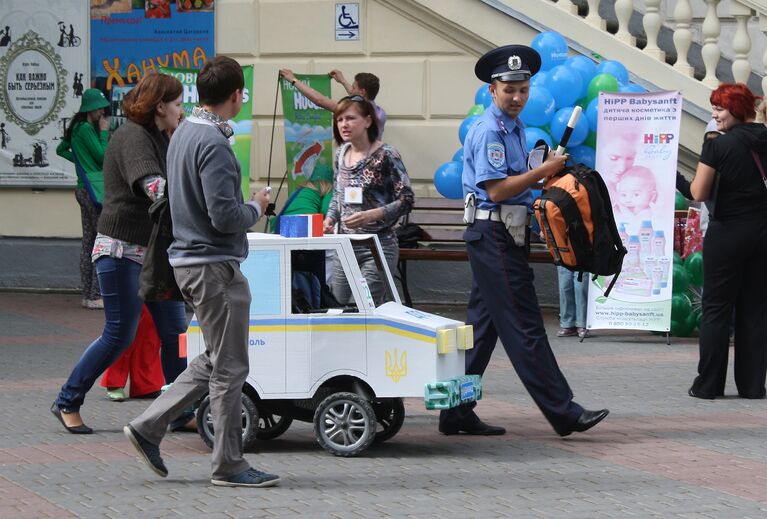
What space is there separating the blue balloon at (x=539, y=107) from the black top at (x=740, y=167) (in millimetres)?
2920

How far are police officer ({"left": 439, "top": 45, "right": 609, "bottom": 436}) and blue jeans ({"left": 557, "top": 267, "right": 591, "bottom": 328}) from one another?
450 centimetres

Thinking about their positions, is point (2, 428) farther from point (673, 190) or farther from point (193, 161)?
point (673, 190)

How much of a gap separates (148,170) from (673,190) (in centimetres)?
528

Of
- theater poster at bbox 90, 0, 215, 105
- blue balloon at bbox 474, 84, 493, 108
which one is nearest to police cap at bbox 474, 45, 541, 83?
blue balloon at bbox 474, 84, 493, 108

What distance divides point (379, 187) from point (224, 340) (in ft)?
7.34

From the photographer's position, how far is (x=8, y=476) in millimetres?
6289

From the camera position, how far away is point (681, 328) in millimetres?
11734

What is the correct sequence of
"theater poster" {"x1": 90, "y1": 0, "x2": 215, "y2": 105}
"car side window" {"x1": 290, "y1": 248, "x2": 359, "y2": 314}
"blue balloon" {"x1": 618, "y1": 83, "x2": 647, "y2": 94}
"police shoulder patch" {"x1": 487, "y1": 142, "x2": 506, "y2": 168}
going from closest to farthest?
"car side window" {"x1": 290, "y1": 248, "x2": 359, "y2": 314}, "police shoulder patch" {"x1": 487, "y1": 142, "x2": 506, "y2": 168}, "blue balloon" {"x1": 618, "y1": 83, "x2": 647, "y2": 94}, "theater poster" {"x1": 90, "y1": 0, "x2": 215, "y2": 105}

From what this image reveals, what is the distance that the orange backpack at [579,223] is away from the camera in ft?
22.5

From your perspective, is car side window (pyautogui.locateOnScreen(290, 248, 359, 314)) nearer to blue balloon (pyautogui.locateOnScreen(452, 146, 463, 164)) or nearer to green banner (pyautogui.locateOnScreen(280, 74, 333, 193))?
blue balloon (pyautogui.locateOnScreen(452, 146, 463, 164))

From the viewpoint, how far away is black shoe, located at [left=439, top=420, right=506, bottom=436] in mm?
7383

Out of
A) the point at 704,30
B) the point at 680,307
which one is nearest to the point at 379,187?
the point at 680,307

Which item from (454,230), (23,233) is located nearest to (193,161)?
(454,230)

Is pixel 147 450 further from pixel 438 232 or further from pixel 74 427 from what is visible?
pixel 438 232
